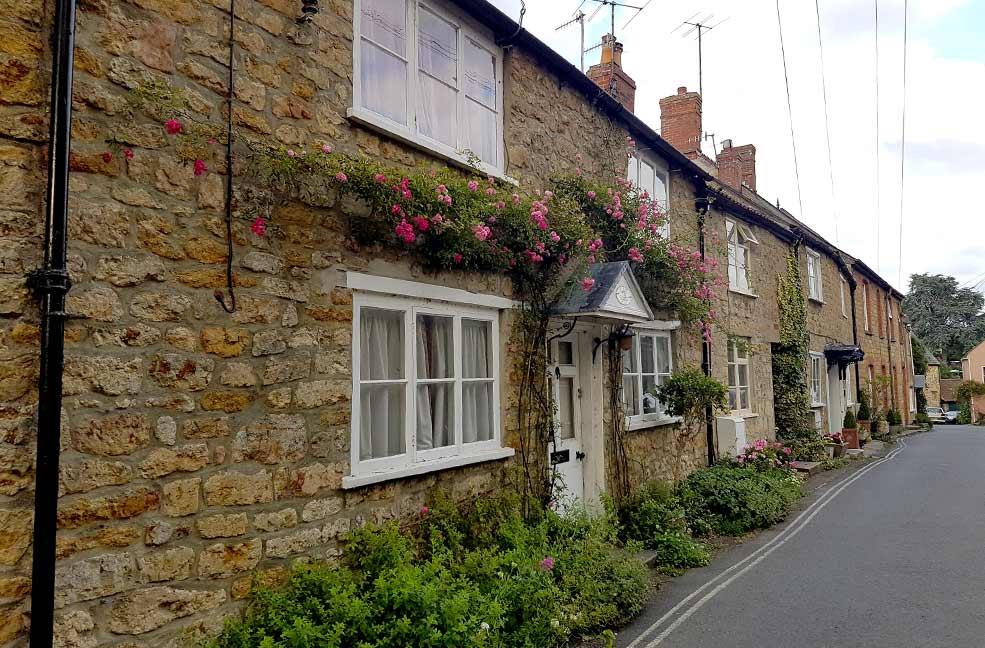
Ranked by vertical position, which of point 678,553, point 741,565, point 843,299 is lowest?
point 741,565

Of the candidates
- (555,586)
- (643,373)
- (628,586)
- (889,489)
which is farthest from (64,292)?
(889,489)

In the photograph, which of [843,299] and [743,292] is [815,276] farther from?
[743,292]

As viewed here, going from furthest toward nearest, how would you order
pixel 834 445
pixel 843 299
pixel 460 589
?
pixel 843 299 → pixel 834 445 → pixel 460 589

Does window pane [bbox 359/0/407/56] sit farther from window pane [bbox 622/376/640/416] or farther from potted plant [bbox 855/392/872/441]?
potted plant [bbox 855/392/872/441]

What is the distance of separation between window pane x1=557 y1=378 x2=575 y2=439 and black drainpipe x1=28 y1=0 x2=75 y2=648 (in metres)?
5.73

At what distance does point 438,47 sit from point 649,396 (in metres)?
6.19

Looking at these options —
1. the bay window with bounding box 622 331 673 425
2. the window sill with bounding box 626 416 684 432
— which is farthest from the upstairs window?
the window sill with bounding box 626 416 684 432

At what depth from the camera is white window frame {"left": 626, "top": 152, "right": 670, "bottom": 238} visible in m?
10.1

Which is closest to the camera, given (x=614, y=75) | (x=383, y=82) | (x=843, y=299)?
(x=383, y=82)

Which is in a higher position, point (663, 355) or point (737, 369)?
point (663, 355)

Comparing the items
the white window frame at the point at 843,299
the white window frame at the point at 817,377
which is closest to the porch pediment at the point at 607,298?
the white window frame at the point at 817,377

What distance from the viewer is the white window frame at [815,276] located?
1905 centimetres

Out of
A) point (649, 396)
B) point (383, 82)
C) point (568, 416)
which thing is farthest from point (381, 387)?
point (649, 396)

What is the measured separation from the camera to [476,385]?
6.52m
